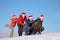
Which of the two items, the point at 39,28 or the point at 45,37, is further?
the point at 39,28

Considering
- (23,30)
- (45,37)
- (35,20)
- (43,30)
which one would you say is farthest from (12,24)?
(45,37)

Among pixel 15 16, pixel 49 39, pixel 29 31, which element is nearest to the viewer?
pixel 49 39

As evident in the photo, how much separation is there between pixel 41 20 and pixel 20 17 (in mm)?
274

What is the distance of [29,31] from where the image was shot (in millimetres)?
1607

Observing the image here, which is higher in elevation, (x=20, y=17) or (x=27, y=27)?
(x=20, y=17)

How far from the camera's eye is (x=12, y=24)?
1.70 m

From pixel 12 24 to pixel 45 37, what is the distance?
0.75 m

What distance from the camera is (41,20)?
5.54 ft

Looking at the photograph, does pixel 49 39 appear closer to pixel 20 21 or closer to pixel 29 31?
pixel 29 31

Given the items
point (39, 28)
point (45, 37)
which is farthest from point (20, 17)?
point (45, 37)

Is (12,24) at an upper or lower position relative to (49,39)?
upper

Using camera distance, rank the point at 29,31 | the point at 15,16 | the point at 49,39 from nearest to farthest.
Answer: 1. the point at 49,39
2. the point at 29,31
3. the point at 15,16

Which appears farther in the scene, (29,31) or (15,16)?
(15,16)

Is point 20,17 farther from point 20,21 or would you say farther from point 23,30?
point 23,30
